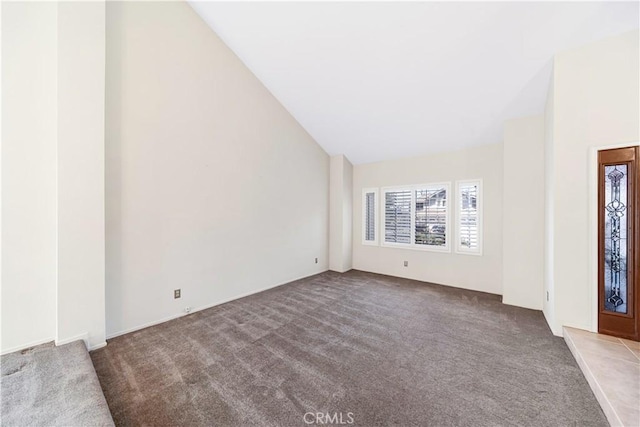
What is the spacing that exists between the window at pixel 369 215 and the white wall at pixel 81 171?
15.1 ft

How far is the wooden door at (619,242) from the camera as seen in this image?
90.1 inches

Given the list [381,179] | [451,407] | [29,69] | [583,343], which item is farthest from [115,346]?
[381,179]

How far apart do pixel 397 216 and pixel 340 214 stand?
1266mm

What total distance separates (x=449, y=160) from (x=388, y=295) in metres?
2.76

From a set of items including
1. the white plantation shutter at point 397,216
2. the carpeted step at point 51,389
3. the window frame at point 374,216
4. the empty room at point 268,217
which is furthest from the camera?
the window frame at point 374,216

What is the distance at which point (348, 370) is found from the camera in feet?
6.86

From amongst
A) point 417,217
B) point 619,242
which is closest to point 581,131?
point 619,242

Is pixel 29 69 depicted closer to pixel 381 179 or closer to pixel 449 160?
pixel 381 179

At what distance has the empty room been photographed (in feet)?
6.03

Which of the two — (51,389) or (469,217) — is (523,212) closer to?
(469,217)

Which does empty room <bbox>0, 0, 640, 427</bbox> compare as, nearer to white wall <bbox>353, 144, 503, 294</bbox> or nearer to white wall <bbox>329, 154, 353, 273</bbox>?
white wall <bbox>353, 144, 503, 294</bbox>

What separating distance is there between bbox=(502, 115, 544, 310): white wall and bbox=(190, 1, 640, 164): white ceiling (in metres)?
0.34

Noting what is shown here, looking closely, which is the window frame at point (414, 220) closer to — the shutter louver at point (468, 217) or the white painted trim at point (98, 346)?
the shutter louver at point (468, 217)
